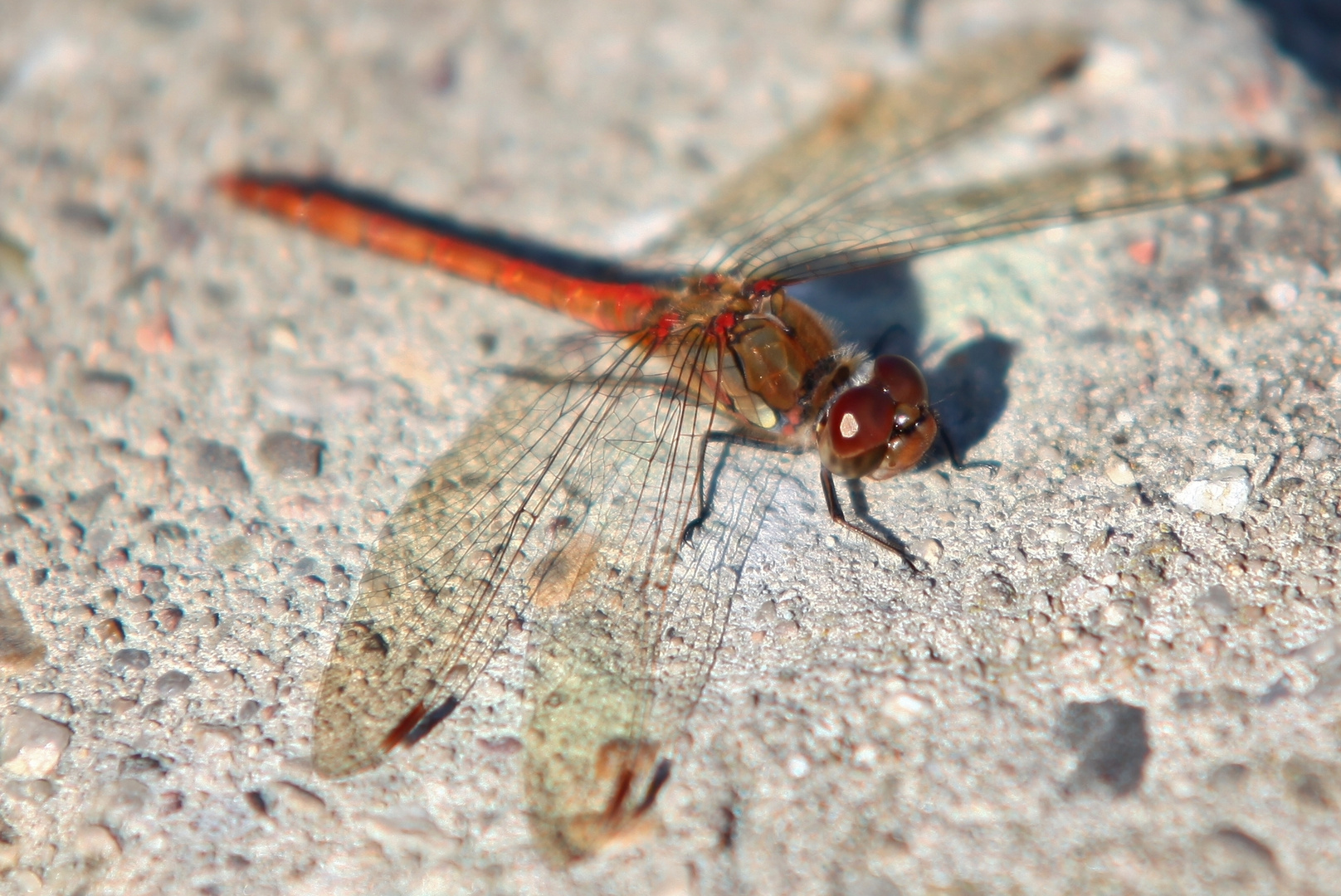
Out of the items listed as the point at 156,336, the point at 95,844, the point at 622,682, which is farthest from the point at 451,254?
the point at 95,844

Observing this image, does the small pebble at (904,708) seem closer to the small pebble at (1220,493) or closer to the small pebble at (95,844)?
the small pebble at (1220,493)

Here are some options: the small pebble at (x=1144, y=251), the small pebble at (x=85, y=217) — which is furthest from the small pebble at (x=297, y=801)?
the small pebble at (x=1144, y=251)

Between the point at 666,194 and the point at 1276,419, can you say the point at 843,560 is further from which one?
the point at 666,194

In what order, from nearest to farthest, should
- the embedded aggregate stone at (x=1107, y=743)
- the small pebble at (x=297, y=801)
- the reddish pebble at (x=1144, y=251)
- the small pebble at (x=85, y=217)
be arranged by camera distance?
the embedded aggregate stone at (x=1107, y=743) < the small pebble at (x=297, y=801) < the reddish pebble at (x=1144, y=251) < the small pebble at (x=85, y=217)

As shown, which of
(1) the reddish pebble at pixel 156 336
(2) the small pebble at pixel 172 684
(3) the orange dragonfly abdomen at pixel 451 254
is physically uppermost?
(3) the orange dragonfly abdomen at pixel 451 254

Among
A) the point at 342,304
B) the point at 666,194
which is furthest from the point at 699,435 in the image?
the point at 342,304

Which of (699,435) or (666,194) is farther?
(666,194)

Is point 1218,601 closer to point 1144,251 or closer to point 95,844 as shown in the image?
point 1144,251
